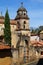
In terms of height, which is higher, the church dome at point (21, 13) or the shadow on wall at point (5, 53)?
the church dome at point (21, 13)

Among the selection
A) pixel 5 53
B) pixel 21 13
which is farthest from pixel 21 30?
pixel 5 53

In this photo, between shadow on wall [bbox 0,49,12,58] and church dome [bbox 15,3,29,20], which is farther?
church dome [bbox 15,3,29,20]

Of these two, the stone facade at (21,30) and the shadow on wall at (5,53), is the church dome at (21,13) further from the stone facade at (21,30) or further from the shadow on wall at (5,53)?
the shadow on wall at (5,53)

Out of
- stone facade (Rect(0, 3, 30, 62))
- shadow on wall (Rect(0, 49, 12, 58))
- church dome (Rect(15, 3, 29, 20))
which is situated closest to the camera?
shadow on wall (Rect(0, 49, 12, 58))

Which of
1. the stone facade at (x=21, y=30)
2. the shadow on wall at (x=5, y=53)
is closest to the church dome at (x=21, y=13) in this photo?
the stone facade at (x=21, y=30)

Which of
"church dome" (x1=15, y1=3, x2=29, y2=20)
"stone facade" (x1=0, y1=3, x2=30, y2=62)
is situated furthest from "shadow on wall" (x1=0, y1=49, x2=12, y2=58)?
"church dome" (x1=15, y1=3, x2=29, y2=20)

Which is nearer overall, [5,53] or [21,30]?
[5,53]

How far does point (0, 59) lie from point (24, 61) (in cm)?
836

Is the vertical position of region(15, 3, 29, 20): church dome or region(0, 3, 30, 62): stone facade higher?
region(15, 3, 29, 20): church dome

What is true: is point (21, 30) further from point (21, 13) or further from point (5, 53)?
point (5, 53)

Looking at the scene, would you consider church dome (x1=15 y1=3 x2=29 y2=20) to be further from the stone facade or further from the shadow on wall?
the shadow on wall

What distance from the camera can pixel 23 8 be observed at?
5331 centimetres

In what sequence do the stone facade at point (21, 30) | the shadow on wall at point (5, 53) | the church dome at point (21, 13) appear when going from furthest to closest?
the church dome at point (21, 13)
the stone facade at point (21, 30)
the shadow on wall at point (5, 53)

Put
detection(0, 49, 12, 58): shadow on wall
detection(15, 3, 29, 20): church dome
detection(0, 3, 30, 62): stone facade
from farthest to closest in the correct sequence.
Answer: detection(15, 3, 29, 20): church dome
detection(0, 3, 30, 62): stone facade
detection(0, 49, 12, 58): shadow on wall
